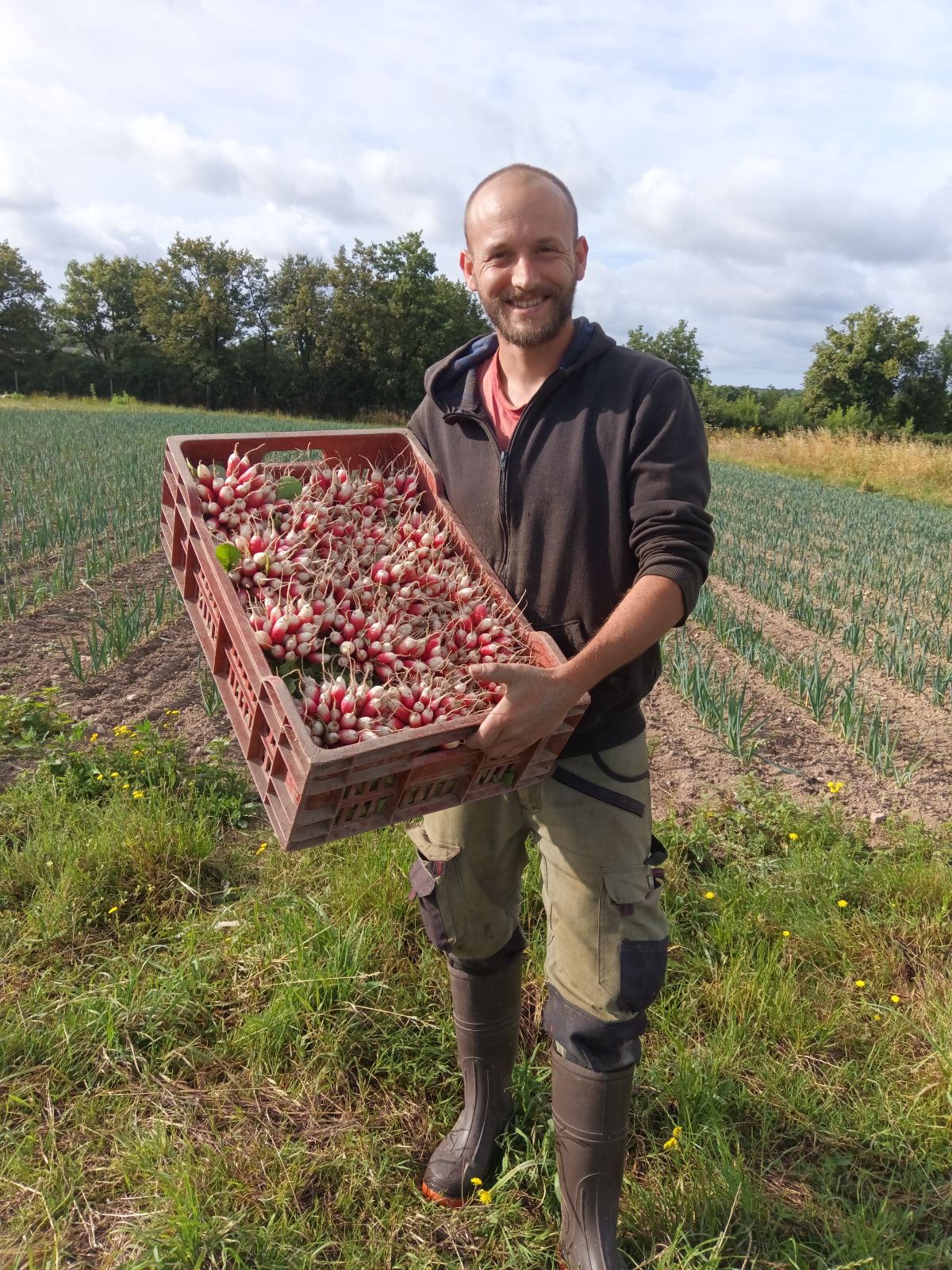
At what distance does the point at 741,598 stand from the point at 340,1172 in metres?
6.01

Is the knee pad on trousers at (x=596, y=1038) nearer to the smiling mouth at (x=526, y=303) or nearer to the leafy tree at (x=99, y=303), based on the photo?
the smiling mouth at (x=526, y=303)

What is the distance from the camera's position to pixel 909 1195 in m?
1.93

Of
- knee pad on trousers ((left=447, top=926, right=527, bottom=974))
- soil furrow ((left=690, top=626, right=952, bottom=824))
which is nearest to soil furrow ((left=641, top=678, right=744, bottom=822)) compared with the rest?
soil furrow ((left=690, top=626, right=952, bottom=824))

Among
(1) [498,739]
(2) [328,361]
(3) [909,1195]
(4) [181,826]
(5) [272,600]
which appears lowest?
(3) [909,1195]

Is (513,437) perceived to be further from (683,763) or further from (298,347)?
(298,347)

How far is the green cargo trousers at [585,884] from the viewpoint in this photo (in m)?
1.71

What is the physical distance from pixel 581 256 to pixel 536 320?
25 centimetres

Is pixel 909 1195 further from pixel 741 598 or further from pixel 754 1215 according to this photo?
pixel 741 598

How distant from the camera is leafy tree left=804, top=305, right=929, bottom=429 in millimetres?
36250

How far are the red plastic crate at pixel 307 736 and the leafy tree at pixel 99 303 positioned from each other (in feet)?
157

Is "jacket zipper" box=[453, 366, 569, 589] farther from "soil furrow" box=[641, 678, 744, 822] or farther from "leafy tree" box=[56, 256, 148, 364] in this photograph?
"leafy tree" box=[56, 256, 148, 364]

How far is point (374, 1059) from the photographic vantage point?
226cm

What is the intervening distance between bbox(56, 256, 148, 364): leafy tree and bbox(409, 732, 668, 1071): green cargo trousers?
48.5 metres

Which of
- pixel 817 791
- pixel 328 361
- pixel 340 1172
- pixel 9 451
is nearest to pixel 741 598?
pixel 817 791
